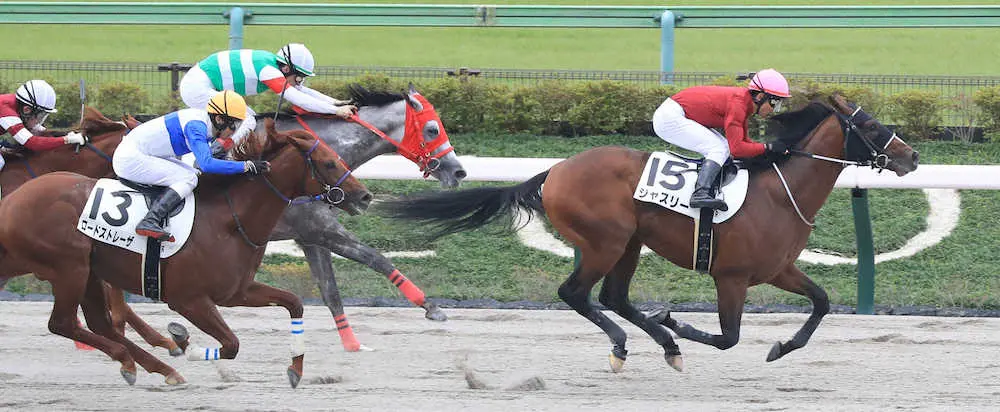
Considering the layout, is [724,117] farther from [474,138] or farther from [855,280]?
[474,138]

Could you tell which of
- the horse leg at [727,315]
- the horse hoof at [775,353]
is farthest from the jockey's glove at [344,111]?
the horse hoof at [775,353]

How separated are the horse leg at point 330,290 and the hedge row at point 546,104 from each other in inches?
153

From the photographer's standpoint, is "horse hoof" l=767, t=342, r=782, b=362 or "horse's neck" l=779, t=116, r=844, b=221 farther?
"horse's neck" l=779, t=116, r=844, b=221

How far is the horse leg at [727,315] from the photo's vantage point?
663 cm

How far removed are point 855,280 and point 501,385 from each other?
3581mm

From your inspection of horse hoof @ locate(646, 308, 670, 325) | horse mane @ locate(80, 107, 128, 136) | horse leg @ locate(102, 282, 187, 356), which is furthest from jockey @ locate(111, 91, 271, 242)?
horse hoof @ locate(646, 308, 670, 325)

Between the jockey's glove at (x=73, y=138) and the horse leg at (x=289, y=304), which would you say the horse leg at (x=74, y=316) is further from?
the jockey's glove at (x=73, y=138)

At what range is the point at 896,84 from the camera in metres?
12.1

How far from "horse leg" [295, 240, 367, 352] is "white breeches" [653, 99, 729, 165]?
1.92m

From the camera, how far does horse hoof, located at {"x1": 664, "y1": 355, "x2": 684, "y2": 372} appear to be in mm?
6676

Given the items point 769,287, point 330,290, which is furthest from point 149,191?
point 769,287

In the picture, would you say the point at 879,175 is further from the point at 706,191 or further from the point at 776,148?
the point at 706,191

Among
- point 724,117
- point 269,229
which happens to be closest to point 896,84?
point 724,117

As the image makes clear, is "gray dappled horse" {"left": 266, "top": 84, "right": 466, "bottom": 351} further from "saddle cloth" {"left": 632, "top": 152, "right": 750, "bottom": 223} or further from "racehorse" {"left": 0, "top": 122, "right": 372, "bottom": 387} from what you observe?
"saddle cloth" {"left": 632, "top": 152, "right": 750, "bottom": 223}
